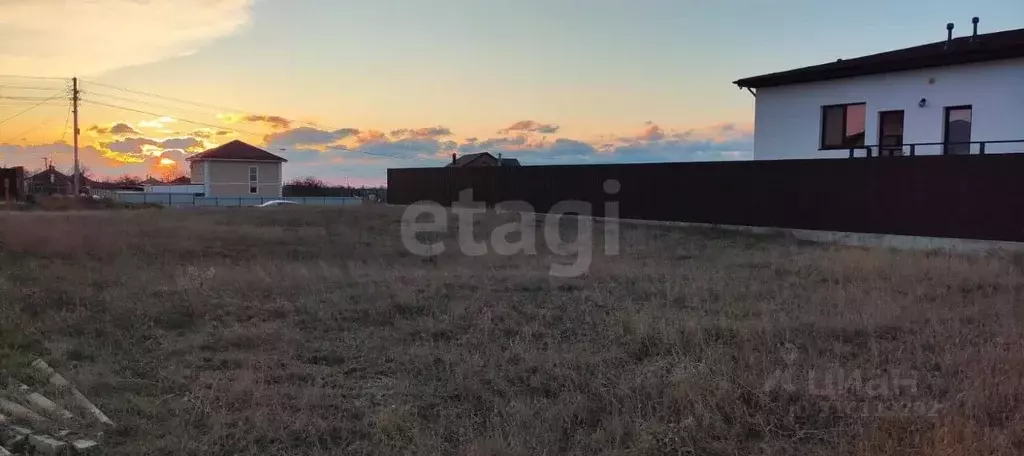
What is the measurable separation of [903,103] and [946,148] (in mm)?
1669

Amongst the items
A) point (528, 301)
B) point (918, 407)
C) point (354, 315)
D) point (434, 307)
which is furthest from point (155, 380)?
point (918, 407)

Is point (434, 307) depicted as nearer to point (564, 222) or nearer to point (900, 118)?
point (564, 222)

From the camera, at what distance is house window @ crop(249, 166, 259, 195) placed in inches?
1716

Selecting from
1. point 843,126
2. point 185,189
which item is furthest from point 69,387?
point 185,189

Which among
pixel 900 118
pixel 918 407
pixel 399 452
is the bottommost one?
pixel 399 452

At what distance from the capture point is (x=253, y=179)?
4372 cm

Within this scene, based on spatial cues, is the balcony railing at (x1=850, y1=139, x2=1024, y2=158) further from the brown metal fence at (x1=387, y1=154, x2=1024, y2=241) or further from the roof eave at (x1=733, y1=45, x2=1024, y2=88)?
the roof eave at (x1=733, y1=45, x2=1024, y2=88)

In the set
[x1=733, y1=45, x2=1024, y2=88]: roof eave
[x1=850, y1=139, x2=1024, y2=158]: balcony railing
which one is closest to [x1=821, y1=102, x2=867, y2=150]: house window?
[x1=850, y1=139, x2=1024, y2=158]: balcony railing

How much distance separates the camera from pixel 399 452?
3697mm

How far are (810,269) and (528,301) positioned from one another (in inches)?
196

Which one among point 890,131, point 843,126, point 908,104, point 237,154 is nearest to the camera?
point 908,104

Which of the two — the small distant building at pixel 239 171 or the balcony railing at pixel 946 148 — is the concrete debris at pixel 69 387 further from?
the small distant building at pixel 239 171

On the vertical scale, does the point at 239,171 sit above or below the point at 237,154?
below

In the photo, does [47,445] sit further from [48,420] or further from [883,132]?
[883,132]
